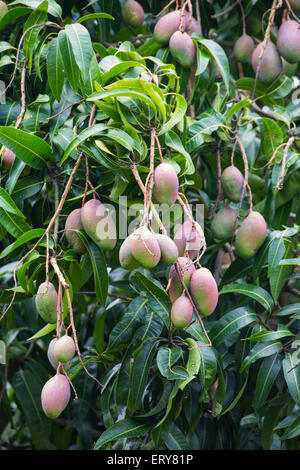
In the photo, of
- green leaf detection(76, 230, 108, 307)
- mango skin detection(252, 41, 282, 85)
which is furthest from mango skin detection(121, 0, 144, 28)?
green leaf detection(76, 230, 108, 307)

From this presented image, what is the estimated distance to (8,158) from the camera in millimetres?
969

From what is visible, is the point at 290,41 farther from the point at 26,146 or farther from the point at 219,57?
the point at 26,146

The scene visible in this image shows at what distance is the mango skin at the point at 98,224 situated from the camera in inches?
33.8

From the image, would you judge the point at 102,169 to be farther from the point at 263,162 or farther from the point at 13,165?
the point at 263,162

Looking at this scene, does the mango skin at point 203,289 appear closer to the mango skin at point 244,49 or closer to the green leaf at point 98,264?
the green leaf at point 98,264

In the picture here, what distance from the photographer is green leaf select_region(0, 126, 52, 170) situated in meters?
0.87

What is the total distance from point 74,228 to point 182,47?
39cm

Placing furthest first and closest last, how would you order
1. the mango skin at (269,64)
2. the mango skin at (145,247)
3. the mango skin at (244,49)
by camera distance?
the mango skin at (244,49) < the mango skin at (269,64) < the mango skin at (145,247)

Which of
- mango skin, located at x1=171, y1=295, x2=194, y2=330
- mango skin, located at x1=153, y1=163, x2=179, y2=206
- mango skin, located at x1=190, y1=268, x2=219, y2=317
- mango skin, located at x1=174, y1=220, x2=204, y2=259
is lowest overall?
mango skin, located at x1=171, y1=295, x2=194, y2=330

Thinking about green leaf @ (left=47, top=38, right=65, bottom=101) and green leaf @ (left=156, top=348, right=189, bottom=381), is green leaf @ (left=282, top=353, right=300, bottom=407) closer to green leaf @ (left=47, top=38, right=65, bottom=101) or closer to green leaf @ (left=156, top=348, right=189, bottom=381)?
green leaf @ (left=156, top=348, right=189, bottom=381)

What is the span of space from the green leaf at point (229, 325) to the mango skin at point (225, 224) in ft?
0.42

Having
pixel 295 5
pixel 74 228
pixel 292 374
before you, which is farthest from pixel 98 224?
pixel 295 5

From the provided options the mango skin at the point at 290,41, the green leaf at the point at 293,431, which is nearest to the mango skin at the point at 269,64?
the mango skin at the point at 290,41

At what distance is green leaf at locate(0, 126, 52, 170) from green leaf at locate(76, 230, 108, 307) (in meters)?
0.13
